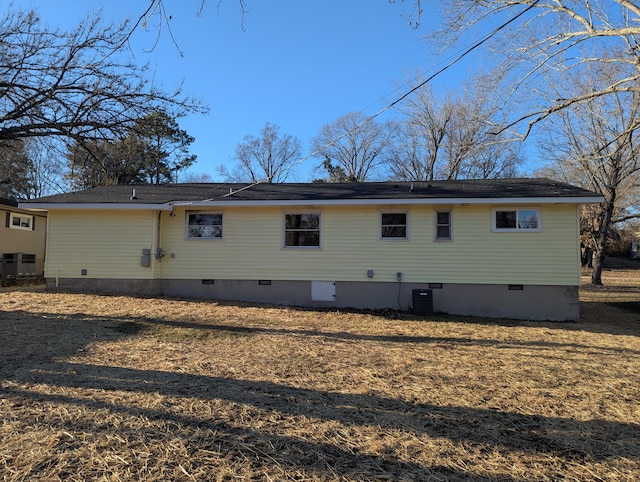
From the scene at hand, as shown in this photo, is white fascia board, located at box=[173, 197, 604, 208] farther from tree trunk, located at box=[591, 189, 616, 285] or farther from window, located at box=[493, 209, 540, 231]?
tree trunk, located at box=[591, 189, 616, 285]

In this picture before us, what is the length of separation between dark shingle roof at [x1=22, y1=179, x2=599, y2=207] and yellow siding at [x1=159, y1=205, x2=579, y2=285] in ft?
1.36

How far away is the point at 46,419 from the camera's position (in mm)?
3256

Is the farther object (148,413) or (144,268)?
(144,268)

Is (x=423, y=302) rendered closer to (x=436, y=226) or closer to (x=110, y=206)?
(x=436, y=226)

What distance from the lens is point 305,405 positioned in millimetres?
3789

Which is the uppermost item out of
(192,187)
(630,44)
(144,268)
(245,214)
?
(630,44)

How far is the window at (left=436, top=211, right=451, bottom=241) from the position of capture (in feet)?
35.9

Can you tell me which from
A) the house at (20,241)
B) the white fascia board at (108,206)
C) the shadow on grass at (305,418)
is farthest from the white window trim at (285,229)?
the house at (20,241)

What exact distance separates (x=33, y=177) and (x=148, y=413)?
36554 mm

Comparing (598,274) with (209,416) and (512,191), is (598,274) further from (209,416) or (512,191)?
(209,416)

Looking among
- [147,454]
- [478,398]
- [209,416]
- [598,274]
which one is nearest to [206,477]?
[147,454]

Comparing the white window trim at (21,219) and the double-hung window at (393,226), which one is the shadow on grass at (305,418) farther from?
the white window trim at (21,219)

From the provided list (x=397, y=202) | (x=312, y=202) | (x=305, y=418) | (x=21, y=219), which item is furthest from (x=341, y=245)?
(x=21, y=219)

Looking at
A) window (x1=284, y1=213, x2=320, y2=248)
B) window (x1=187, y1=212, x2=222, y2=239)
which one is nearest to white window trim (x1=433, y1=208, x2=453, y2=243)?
window (x1=284, y1=213, x2=320, y2=248)
